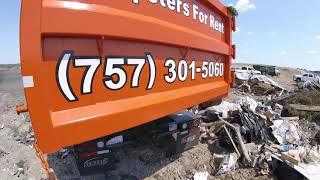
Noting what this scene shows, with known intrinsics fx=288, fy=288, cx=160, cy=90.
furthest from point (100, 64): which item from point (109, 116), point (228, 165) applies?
point (228, 165)

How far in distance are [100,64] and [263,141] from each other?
15.9ft

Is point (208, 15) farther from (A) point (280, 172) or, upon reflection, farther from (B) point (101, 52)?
(A) point (280, 172)

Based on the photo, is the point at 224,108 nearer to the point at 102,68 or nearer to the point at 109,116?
the point at 109,116

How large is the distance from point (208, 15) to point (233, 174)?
2569mm

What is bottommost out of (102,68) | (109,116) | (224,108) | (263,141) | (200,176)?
(200,176)

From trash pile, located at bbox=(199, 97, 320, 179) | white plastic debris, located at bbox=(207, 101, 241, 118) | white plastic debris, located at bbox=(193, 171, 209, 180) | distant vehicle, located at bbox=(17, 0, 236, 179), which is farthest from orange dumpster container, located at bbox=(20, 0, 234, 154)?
white plastic debris, located at bbox=(207, 101, 241, 118)

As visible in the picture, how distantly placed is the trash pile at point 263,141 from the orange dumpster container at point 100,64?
2.35m

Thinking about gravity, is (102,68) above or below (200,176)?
above

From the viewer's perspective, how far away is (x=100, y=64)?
217cm

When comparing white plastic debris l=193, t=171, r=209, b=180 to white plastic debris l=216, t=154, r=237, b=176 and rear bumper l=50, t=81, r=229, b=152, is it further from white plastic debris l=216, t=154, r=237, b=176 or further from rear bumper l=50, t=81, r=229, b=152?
rear bumper l=50, t=81, r=229, b=152

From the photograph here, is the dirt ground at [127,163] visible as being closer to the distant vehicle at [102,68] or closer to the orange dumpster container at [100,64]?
the distant vehicle at [102,68]

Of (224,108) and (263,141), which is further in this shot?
(224,108)

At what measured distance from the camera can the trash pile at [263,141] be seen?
481 cm

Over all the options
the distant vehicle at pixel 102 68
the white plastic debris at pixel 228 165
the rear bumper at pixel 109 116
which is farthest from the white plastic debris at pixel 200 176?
the rear bumper at pixel 109 116
